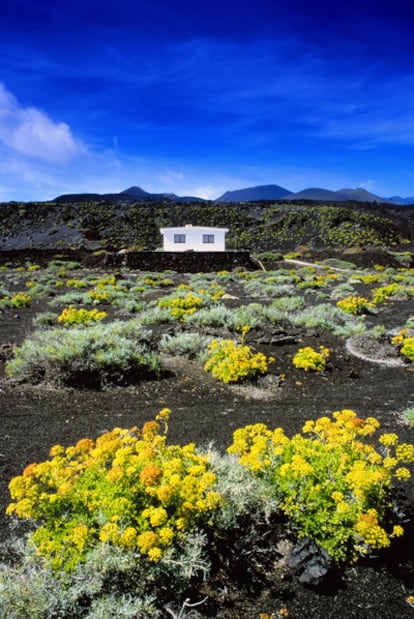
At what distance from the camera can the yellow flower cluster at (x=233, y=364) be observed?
18.6 ft

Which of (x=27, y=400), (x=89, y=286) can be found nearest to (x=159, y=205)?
(x=89, y=286)

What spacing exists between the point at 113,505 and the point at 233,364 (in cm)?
379

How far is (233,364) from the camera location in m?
5.73

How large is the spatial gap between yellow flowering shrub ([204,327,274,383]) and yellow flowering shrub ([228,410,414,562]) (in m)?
2.96

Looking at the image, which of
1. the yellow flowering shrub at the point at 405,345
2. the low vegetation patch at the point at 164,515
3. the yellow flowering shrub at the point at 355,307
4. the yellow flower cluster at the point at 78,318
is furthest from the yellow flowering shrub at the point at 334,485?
the yellow flowering shrub at the point at 355,307

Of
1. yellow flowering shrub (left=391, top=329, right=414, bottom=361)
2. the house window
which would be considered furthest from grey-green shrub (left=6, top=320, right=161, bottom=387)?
the house window

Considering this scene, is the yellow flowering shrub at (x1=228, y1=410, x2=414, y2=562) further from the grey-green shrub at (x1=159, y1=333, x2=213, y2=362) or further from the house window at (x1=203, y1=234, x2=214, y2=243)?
the house window at (x1=203, y1=234, x2=214, y2=243)

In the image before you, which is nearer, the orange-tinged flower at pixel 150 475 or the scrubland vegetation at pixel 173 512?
the scrubland vegetation at pixel 173 512

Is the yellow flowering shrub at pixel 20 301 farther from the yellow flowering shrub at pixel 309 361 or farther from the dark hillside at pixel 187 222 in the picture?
the dark hillside at pixel 187 222

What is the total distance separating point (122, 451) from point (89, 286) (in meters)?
17.0

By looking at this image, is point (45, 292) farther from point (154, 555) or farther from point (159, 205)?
point (159, 205)

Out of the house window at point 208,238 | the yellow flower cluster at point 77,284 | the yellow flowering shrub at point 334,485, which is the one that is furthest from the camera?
the house window at point 208,238

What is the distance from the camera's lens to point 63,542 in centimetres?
200

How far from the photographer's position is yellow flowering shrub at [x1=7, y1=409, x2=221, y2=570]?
6.31 ft
